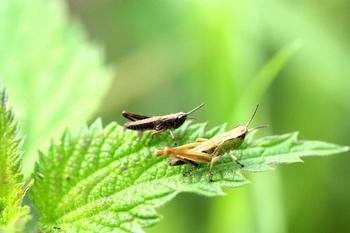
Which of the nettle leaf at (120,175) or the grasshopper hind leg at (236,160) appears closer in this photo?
the nettle leaf at (120,175)

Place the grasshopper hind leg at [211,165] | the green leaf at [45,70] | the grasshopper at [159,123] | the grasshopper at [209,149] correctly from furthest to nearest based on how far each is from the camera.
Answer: the green leaf at [45,70] < the grasshopper at [159,123] < the grasshopper at [209,149] < the grasshopper hind leg at [211,165]

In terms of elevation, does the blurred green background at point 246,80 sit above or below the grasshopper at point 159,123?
above

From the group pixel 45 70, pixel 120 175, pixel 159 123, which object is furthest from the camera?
pixel 45 70

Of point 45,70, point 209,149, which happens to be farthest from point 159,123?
point 45,70

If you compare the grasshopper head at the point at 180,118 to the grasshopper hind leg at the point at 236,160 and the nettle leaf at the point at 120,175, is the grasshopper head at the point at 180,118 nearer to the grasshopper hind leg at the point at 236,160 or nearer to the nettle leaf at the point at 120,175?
the nettle leaf at the point at 120,175

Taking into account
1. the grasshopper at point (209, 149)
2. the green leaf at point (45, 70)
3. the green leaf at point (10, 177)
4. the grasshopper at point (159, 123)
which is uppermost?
the green leaf at point (45, 70)

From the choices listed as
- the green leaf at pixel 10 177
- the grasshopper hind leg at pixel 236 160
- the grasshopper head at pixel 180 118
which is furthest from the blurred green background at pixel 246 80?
the green leaf at pixel 10 177

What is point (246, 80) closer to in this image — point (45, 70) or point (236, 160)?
point (45, 70)
